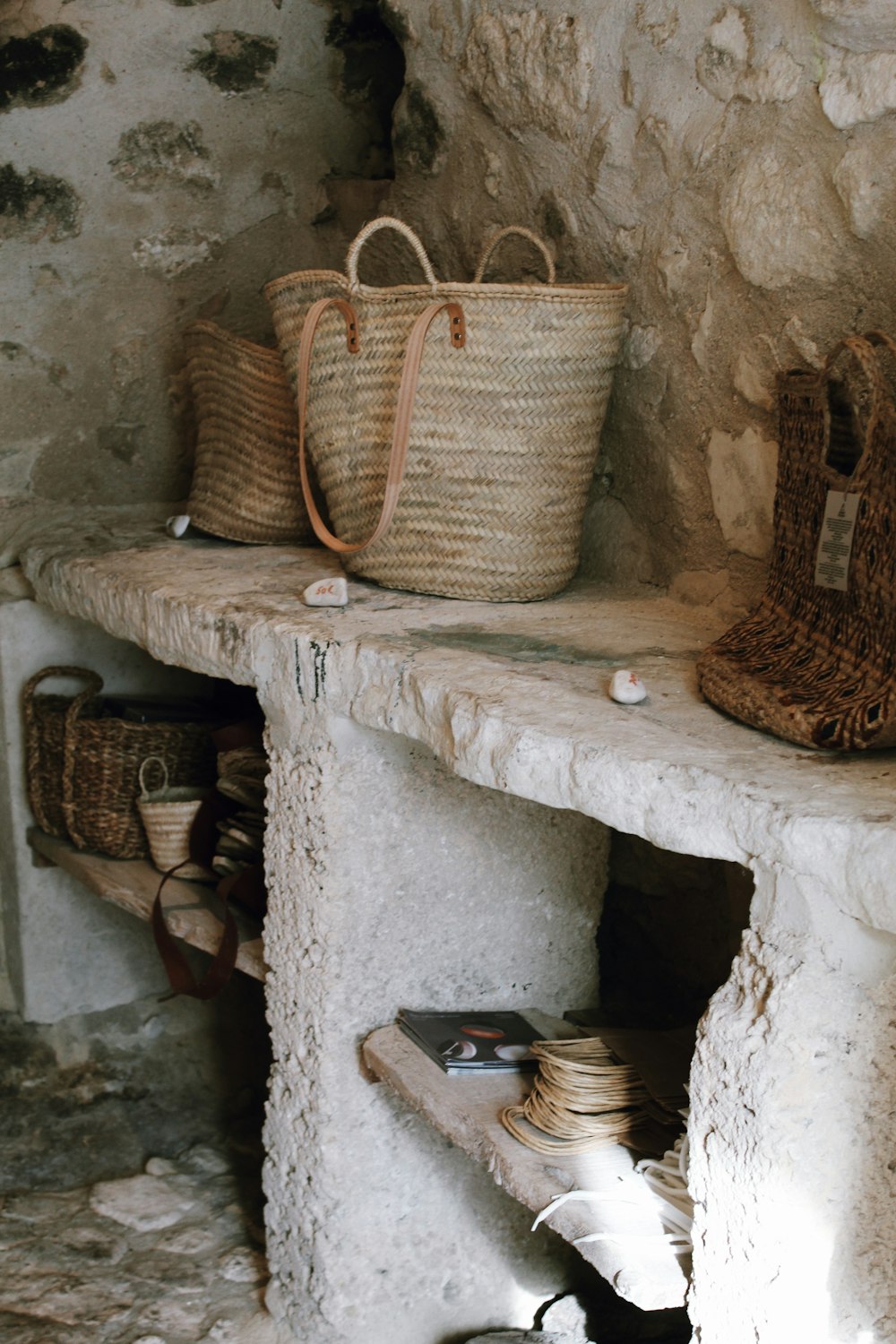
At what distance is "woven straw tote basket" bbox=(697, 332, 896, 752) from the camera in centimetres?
130

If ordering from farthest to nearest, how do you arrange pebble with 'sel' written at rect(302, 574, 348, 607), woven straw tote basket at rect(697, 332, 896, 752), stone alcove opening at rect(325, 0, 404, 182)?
stone alcove opening at rect(325, 0, 404, 182), pebble with 'sel' written at rect(302, 574, 348, 607), woven straw tote basket at rect(697, 332, 896, 752)

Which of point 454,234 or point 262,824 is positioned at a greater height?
point 454,234

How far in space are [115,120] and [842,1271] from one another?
2196 millimetres

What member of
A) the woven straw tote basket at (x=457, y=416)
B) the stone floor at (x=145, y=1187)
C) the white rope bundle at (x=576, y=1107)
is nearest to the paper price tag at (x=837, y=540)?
the woven straw tote basket at (x=457, y=416)

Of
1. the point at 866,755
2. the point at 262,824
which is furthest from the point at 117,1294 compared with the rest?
the point at 866,755

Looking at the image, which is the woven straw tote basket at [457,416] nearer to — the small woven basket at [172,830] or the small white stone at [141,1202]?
the small woven basket at [172,830]

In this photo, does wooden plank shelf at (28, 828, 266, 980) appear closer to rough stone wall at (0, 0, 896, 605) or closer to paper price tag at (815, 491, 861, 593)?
rough stone wall at (0, 0, 896, 605)

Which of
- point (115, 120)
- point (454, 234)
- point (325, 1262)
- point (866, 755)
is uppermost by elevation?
point (115, 120)

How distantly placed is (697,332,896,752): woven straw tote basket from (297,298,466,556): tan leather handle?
0.47 m

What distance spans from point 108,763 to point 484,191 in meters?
1.16

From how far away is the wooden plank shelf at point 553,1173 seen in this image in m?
1.32

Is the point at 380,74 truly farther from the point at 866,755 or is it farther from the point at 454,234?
the point at 866,755

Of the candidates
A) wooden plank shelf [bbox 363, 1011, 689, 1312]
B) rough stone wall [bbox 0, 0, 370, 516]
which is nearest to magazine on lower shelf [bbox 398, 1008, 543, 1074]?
wooden plank shelf [bbox 363, 1011, 689, 1312]

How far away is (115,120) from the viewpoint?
2432 millimetres
